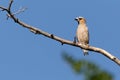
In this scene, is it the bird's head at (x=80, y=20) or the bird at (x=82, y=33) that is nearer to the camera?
the bird at (x=82, y=33)

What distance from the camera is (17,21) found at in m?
7.11

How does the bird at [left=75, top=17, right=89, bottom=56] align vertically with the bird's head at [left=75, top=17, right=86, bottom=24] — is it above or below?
below

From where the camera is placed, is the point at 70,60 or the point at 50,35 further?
the point at 50,35

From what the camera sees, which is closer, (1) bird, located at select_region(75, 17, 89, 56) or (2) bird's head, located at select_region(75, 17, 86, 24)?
(1) bird, located at select_region(75, 17, 89, 56)

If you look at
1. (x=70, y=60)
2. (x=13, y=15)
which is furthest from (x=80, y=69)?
(x=13, y=15)

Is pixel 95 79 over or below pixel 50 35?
below

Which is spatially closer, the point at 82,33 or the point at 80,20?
the point at 82,33

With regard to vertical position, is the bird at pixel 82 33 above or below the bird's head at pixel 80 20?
below

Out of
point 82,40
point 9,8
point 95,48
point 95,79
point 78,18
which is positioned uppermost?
point 78,18

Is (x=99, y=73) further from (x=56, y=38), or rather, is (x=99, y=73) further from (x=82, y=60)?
(x=56, y=38)

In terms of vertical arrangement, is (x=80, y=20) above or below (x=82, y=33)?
above

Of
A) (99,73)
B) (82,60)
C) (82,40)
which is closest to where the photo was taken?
(99,73)

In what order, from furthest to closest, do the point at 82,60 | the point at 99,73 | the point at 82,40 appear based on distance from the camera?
the point at 82,40 → the point at 82,60 → the point at 99,73

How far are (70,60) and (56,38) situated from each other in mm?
5486
